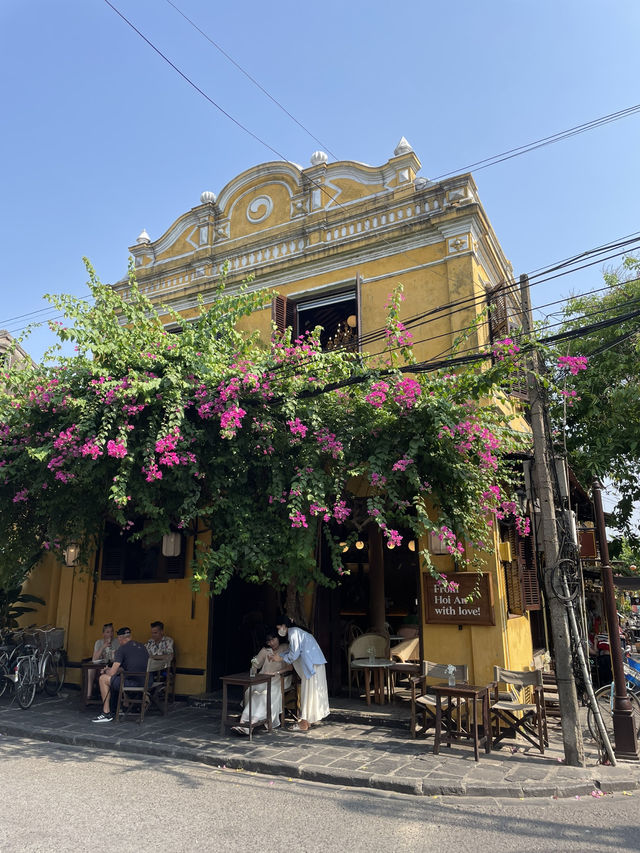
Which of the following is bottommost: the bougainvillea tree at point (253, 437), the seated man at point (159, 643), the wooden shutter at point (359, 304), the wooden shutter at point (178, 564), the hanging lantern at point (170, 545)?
the seated man at point (159, 643)

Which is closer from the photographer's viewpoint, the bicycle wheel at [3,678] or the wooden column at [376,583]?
the bicycle wheel at [3,678]

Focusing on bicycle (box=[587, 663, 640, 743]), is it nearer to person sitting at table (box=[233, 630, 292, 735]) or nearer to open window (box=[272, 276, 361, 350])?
person sitting at table (box=[233, 630, 292, 735])

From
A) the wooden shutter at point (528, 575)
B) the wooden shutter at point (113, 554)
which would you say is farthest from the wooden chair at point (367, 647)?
the wooden shutter at point (113, 554)

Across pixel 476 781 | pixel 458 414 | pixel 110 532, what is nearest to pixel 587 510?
pixel 458 414

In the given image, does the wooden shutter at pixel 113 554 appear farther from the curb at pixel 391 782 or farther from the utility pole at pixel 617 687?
the utility pole at pixel 617 687

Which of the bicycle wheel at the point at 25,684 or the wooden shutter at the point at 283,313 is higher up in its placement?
the wooden shutter at the point at 283,313

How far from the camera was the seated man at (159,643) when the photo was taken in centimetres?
1016

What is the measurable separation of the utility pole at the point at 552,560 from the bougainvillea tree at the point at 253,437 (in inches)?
21.0

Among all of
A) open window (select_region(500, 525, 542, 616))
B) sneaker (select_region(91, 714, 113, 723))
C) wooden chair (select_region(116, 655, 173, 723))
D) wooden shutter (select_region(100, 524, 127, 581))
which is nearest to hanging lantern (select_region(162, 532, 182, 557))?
wooden shutter (select_region(100, 524, 127, 581))

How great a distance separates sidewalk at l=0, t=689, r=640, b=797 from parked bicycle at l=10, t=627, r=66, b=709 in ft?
1.24

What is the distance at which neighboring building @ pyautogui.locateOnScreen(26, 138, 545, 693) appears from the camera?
9367 millimetres

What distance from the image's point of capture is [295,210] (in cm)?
1227

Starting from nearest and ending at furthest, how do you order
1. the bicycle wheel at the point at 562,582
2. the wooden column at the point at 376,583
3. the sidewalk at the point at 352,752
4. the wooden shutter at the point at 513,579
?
the sidewalk at the point at 352,752 → the bicycle wheel at the point at 562,582 → the wooden shutter at the point at 513,579 → the wooden column at the point at 376,583

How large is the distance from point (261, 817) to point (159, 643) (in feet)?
18.3
